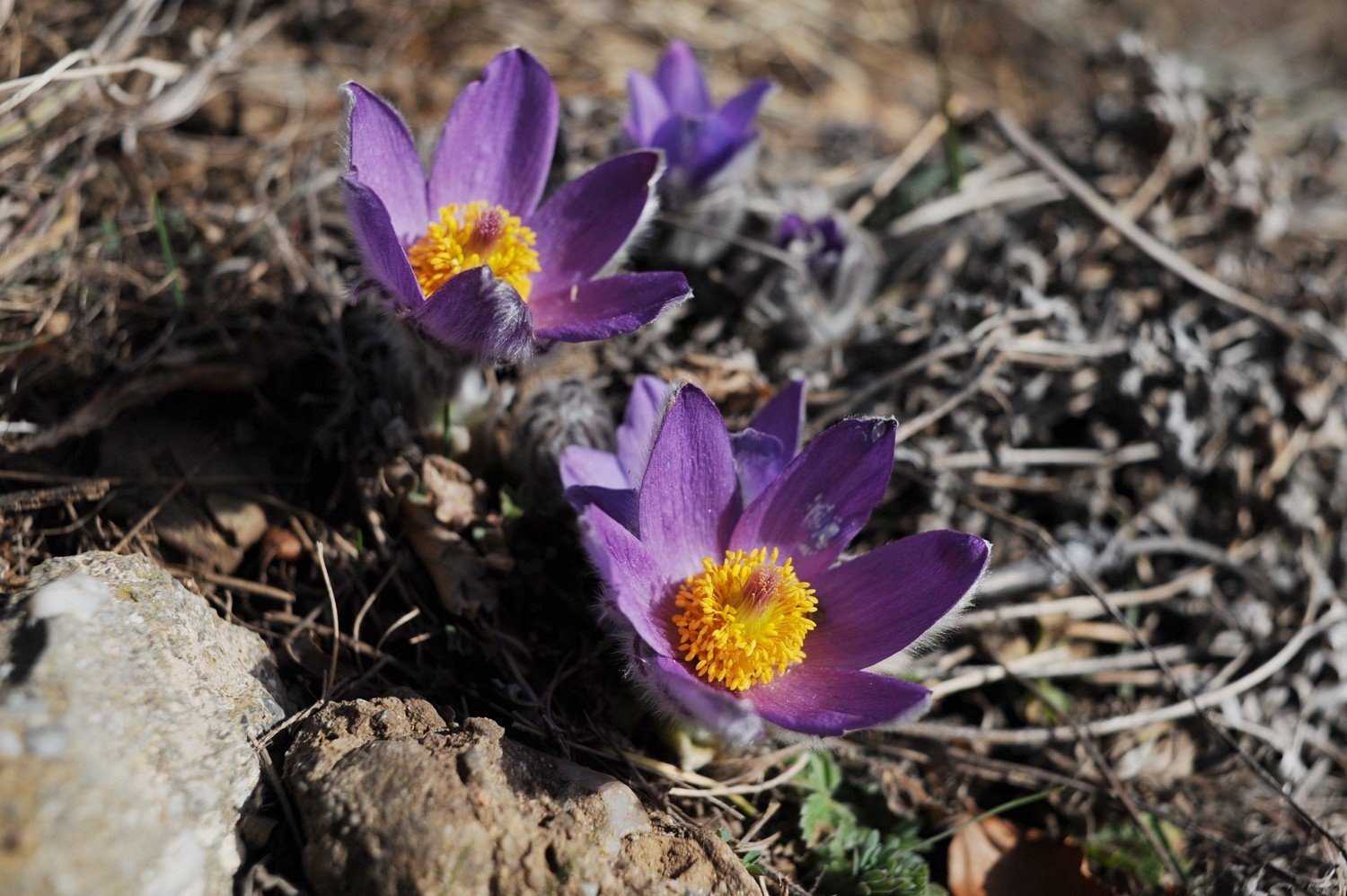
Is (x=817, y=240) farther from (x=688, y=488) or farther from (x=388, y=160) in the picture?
(x=388, y=160)

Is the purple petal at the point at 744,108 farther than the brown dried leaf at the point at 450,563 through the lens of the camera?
Yes

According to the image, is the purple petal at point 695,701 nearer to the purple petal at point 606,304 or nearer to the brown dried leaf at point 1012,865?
the purple petal at point 606,304

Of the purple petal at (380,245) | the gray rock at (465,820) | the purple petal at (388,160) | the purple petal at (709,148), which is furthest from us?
the purple petal at (709,148)

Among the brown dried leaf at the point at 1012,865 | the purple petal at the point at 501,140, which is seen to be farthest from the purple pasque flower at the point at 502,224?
the brown dried leaf at the point at 1012,865

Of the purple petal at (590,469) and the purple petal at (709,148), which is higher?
the purple petal at (709,148)

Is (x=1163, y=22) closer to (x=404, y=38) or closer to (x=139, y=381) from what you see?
(x=404, y=38)

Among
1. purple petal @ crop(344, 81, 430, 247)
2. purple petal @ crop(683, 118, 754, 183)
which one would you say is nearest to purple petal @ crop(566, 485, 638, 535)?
purple petal @ crop(344, 81, 430, 247)


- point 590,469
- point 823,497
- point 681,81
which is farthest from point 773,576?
point 681,81

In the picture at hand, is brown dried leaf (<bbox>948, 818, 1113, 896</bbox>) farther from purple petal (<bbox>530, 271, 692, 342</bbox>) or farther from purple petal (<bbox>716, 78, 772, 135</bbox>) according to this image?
purple petal (<bbox>716, 78, 772, 135</bbox>)
